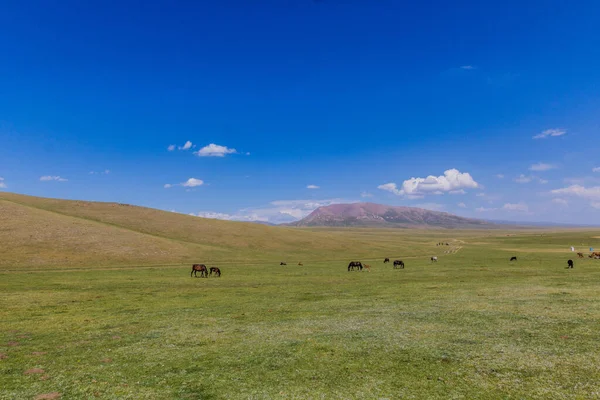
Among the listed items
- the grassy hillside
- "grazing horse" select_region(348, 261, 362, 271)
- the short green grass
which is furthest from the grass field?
the grassy hillside

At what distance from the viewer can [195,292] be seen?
33.0 metres

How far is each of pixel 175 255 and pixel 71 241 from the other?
75.0 ft

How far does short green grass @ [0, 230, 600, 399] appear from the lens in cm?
1095

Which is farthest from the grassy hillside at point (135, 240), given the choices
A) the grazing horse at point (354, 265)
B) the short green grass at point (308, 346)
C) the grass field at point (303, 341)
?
the short green grass at point (308, 346)

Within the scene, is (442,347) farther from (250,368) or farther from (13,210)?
(13,210)

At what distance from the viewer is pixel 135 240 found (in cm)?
8106

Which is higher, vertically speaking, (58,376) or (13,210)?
(13,210)

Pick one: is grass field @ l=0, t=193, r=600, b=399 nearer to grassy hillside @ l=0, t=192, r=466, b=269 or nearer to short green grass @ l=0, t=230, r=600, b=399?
short green grass @ l=0, t=230, r=600, b=399

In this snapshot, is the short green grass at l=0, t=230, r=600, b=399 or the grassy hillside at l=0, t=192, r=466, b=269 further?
the grassy hillside at l=0, t=192, r=466, b=269

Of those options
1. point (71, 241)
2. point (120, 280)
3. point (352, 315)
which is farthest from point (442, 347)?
point (71, 241)

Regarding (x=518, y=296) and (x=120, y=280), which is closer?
(x=518, y=296)

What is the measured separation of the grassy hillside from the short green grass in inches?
1651

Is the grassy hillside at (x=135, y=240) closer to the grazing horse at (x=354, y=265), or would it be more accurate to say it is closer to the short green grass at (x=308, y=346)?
the grazing horse at (x=354, y=265)

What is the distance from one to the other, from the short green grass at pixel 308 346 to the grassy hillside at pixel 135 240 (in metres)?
41.9
